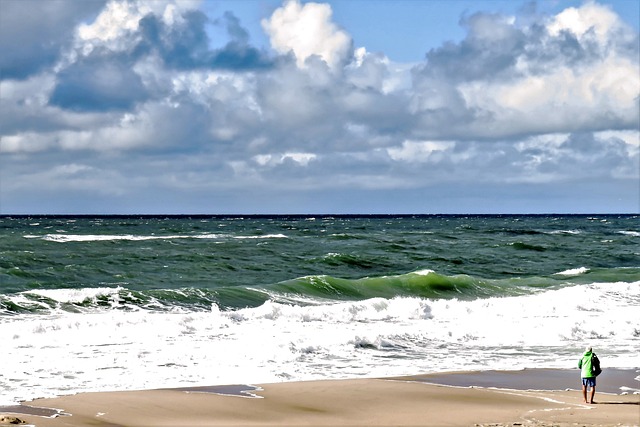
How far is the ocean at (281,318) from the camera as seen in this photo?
17.8 m

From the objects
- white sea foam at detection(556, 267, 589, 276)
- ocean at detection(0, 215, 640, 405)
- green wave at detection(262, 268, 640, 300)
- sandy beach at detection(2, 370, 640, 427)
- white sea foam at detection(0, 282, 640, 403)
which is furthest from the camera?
white sea foam at detection(556, 267, 589, 276)

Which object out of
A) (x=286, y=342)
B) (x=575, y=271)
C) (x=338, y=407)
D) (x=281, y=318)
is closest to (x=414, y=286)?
(x=281, y=318)

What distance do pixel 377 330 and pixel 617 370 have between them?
731 centimetres

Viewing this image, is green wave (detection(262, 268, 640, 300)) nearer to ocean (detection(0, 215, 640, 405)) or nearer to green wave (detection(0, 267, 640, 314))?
green wave (detection(0, 267, 640, 314))

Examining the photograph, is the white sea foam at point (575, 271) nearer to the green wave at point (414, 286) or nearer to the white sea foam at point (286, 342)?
the green wave at point (414, 286)

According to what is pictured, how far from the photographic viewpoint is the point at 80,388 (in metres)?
15.2

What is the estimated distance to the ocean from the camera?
1777cm

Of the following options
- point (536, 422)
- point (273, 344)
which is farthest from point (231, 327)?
Result: point (536, 422)

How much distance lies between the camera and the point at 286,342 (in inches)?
808

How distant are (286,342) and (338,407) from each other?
21.3 feet

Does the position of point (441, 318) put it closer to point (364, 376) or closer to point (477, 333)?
point (477, 333)

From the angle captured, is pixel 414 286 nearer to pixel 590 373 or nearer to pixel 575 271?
pixel 575 271


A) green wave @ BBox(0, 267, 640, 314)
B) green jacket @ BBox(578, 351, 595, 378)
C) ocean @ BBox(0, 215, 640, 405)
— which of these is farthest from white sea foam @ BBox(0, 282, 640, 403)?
green jacket @ BBox(578, 351, 595, 378)

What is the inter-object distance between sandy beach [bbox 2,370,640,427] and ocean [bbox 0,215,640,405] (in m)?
1.13
